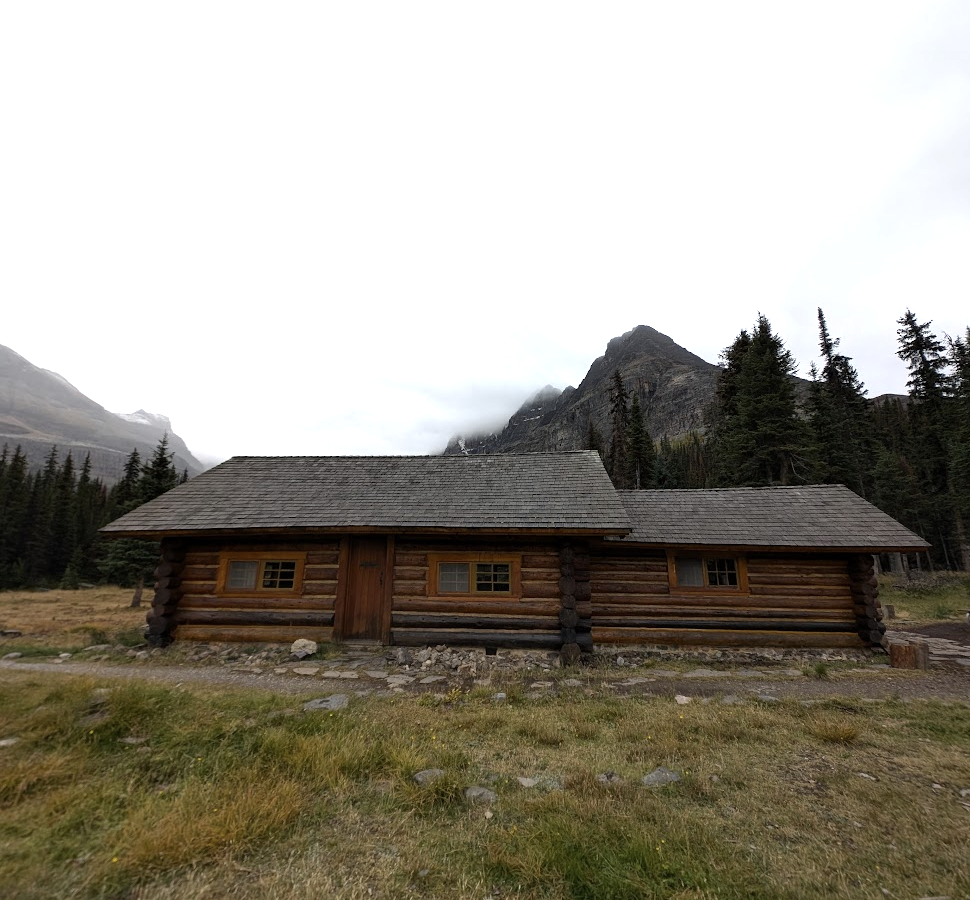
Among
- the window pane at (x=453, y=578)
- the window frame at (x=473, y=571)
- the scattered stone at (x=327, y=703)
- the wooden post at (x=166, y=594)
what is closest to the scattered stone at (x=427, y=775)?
the scattered stone at (x=327, y=703)

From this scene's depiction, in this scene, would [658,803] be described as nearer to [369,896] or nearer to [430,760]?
[430,760]

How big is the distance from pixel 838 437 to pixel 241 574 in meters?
40.0

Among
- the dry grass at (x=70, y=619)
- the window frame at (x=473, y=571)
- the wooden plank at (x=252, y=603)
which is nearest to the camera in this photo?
the window frame at (x=473, y=571)

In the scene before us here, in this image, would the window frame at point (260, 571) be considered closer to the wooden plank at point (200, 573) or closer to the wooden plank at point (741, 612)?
the wooden plank at point (200, 573)

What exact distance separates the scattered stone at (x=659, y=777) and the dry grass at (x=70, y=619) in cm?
1570

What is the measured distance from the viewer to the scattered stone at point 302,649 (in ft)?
42.0

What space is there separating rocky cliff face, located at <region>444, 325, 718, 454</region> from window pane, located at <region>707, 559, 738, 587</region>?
82080mm

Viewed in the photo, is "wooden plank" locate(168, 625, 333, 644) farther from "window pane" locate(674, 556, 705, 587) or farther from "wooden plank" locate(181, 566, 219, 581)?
"window pane" locate(674, 556, 705, 587)

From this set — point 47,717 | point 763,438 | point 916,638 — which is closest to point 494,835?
point 47,717

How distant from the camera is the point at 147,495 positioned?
2805cm

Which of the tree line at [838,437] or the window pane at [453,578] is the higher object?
the tree line at [838,437]

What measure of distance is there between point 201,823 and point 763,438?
3522 cm

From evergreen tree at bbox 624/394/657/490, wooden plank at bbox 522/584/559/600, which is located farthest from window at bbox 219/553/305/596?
evergreen tree at bbox 624/394/657/490

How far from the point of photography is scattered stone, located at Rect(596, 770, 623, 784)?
→ 5.67m
